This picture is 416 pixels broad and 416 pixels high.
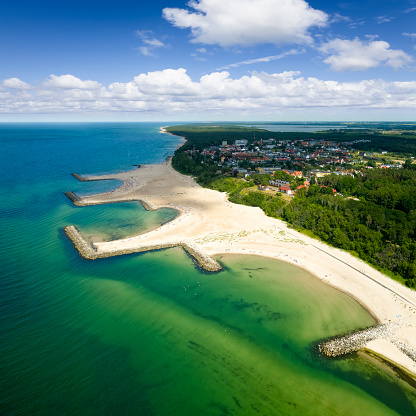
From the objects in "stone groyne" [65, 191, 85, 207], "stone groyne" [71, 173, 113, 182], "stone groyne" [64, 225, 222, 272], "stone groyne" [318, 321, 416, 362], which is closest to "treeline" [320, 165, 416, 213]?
"stone groyne" [318, 321, 416, 362]

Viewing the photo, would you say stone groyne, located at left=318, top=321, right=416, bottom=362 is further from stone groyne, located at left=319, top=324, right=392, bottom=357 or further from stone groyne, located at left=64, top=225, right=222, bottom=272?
stone groyne, located at left=64, top=225, right=222, bottom=272

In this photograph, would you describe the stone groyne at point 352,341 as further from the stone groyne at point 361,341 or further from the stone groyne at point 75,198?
the stone groyne at point 75,198

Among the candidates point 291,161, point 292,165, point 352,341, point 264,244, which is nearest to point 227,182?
point 292,165

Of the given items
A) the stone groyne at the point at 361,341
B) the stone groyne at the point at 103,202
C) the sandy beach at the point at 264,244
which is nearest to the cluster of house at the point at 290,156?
the sandy beach at the point at 264,244

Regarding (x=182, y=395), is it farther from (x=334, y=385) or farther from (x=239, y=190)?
(x=239, y=190)

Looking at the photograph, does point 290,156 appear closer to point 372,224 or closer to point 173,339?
point 372,224

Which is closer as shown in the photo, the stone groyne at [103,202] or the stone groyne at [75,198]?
the stone groyne at [103,202]
